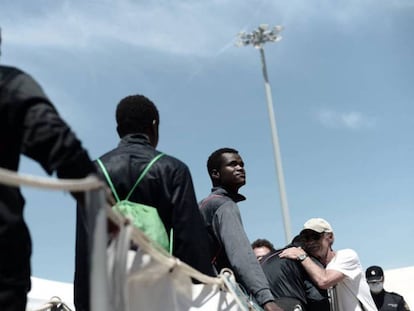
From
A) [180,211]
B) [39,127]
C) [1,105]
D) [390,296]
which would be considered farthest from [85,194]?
[390,296]

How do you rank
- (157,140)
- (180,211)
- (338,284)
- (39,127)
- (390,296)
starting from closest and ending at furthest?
(39,127), (180,211), (157,140), (338,284), (390,296)

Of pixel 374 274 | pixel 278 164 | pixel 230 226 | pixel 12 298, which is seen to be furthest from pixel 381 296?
pixel 278 164

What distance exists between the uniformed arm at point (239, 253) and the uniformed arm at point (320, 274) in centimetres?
80

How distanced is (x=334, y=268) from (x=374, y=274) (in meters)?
4.28

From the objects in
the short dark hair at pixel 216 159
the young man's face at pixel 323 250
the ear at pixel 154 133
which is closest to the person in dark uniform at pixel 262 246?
the young man's face at pixel 323 250

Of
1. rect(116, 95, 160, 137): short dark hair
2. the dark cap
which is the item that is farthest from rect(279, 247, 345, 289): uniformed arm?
the dark cap

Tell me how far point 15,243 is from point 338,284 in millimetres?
2696

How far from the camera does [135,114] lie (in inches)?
129

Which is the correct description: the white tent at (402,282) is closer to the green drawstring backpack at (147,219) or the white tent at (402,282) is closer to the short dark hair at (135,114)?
the short dark hair at (135,114)

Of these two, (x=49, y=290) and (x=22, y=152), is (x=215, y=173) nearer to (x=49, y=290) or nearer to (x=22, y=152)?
(x=22, y=152)

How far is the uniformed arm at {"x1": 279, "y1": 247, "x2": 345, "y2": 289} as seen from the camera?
4.16 meters

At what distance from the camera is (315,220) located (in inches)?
174

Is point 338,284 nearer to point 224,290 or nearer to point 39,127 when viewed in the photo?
point 224,290

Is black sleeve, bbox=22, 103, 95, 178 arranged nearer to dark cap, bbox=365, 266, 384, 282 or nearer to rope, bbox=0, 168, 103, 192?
rope, bbox=0, 168, 103, 192
